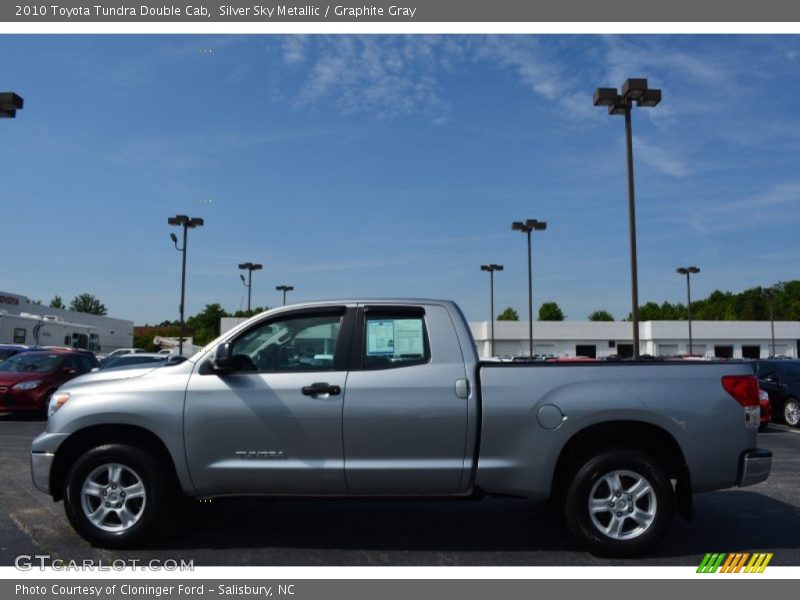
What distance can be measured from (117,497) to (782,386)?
14.9m

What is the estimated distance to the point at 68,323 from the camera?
37.6m

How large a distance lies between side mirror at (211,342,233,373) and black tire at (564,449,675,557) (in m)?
2.73

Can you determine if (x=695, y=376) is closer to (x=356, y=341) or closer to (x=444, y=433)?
(x=444, y=433)

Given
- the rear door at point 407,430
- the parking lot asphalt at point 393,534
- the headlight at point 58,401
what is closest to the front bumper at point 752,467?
the parking lot asphalt at point 393,534

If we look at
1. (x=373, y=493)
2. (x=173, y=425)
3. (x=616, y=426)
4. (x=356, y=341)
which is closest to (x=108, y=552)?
(x=173, y=425)

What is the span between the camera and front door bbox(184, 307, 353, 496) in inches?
Result: 209

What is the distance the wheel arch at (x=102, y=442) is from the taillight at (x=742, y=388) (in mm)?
4259

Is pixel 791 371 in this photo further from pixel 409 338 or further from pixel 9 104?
pixel 9 104

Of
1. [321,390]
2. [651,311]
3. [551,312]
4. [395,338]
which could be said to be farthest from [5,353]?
[651,311]

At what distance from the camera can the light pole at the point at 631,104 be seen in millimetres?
17922

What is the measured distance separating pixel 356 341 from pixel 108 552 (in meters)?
2.46

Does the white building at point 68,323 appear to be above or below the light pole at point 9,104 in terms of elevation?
below

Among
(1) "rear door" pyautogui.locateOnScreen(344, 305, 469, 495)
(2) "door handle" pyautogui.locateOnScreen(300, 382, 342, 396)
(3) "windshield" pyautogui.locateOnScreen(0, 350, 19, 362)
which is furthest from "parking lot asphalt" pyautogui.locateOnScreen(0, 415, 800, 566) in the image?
(3) "windshield" pyautogui.locateOnScreen(0, 350, 19, 362)

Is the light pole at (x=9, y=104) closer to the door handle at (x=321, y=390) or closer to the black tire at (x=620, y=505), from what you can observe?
the door handle at (x=321, y=390)
